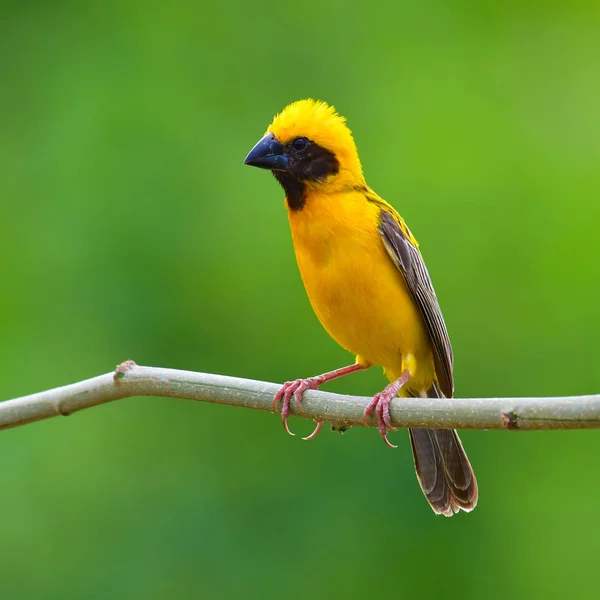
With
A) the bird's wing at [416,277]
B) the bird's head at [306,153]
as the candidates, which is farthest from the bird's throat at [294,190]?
the bird's wing at [416,277]

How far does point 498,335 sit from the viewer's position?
8.29m

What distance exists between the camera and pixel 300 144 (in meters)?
5.64

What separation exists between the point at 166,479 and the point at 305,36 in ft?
15.9

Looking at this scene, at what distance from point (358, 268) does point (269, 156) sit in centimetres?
82

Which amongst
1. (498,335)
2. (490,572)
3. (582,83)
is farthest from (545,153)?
(490,572)

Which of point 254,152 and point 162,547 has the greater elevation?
point 254,152

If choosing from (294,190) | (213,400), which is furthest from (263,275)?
(213,400)

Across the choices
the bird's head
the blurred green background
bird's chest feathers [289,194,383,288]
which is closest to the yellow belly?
bird's chest feathers [289,194,383,288]

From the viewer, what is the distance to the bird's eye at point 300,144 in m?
5.63

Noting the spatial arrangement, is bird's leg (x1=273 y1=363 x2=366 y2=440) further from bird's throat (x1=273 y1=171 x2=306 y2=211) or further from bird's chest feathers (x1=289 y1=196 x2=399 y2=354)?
bird's throat (x1=273 y1=171 x2=306 y2=211)

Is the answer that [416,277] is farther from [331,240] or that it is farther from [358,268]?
[331,240]

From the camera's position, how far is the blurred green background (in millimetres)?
7910

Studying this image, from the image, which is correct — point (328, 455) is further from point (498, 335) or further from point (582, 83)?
point (582, 83)

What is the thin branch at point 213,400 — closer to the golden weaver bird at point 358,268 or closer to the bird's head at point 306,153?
the golden weaver bird at point 358,268
